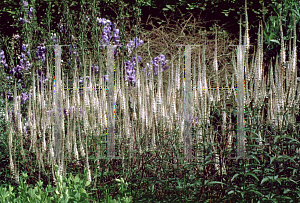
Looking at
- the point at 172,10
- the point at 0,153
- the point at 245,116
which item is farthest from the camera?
the point at 172,10

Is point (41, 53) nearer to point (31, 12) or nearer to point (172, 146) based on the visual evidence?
point (31, 12)

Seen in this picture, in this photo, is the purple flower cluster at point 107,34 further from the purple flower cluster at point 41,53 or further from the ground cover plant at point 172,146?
the ground cover plant at point 172,146

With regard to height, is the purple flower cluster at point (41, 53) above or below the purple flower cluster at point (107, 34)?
below

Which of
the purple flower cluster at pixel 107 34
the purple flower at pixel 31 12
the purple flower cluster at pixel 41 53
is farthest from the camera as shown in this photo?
the purple flower at pixel 31 12

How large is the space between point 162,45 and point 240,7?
2163 mm

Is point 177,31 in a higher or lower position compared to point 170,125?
higher

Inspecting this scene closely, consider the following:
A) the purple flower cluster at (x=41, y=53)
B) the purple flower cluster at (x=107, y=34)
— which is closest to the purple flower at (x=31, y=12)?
the purple flower cluster at (x=41, y=53)

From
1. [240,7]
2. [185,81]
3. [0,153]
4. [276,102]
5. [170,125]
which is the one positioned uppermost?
[240,7]

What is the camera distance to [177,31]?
28.0ft

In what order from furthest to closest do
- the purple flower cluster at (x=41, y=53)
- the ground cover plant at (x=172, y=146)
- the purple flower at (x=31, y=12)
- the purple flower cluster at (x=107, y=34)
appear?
1. the purple flower at (x=31, y=12)
2. the purple flower cluster at (x=41, y=53)
3. the purple flower cluster at (x=107, y=34)
4. the ground cover plant at (x=172, y=146)

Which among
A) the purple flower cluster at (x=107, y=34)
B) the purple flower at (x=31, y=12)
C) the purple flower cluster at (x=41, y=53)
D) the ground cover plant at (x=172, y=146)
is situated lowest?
the ground cover plant at (x=172, y=146)

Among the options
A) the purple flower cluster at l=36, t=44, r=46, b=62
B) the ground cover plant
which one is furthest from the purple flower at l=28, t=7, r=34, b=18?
the ground cover plant

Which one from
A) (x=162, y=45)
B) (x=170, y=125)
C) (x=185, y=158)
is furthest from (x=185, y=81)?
(x=162, y=45)

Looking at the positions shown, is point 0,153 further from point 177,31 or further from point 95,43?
point 177,31
